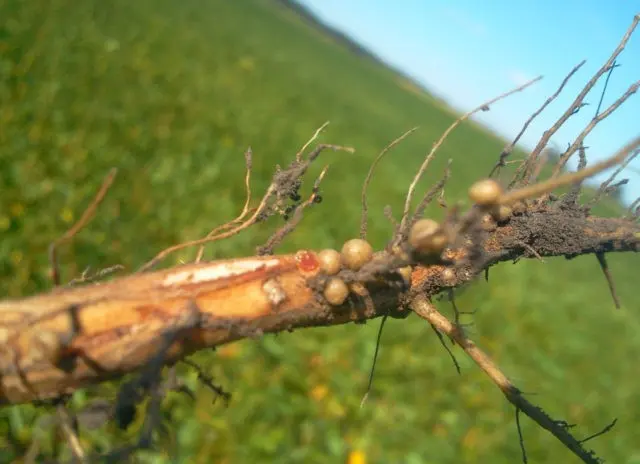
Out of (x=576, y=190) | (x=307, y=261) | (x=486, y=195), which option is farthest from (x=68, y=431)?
(x=576, y=190)

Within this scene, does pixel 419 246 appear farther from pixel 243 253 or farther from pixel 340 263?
pixel 243 253

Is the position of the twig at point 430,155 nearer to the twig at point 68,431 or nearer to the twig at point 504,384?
the twig at point 504,384

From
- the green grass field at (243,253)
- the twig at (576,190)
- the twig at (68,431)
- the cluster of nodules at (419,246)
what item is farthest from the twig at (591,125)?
the twig at (68,431)

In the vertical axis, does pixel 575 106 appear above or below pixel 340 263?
above

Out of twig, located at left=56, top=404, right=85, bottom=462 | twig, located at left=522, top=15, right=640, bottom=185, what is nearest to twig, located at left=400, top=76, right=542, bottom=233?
twig, located at left=522, top=15, right=640, bottom=185

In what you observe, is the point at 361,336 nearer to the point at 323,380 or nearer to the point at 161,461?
the point at 323,380

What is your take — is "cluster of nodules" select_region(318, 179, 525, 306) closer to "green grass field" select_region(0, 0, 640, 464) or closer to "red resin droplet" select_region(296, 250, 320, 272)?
"red resin droplet" select_region(296, 250, 320, 272)

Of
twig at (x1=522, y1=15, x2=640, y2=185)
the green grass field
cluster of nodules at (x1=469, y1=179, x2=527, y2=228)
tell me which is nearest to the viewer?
cluster of nodules at (x1=469, y1=179, x2=527, y2=228)
